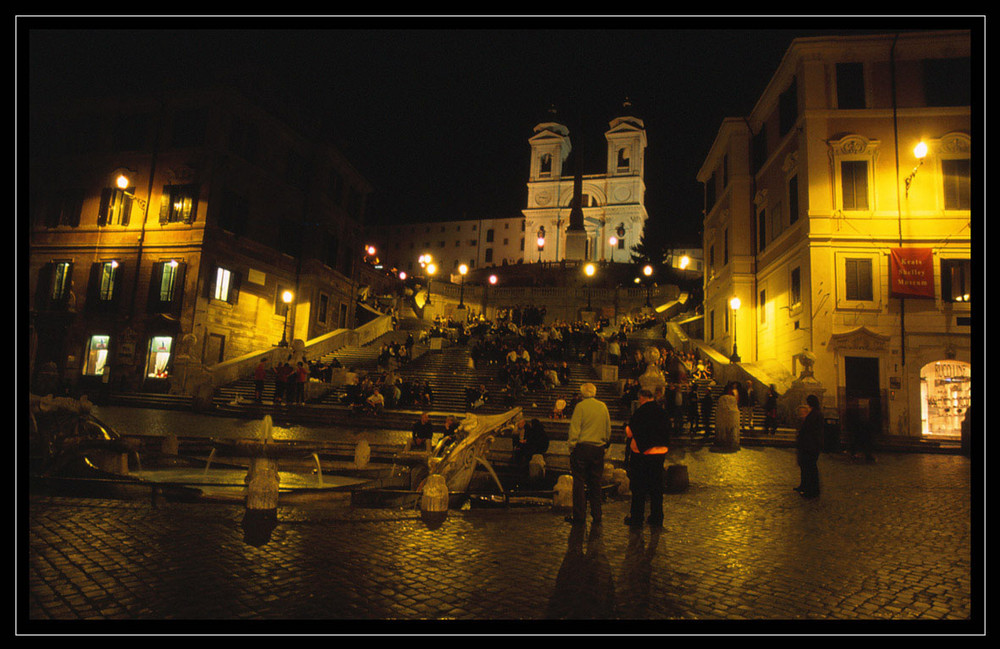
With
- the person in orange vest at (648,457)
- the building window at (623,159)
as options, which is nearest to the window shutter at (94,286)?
the person in orange vest at (648,457)

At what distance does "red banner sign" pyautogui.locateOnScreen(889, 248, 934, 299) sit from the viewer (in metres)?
20.1

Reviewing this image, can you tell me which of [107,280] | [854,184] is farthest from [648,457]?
[107,280]

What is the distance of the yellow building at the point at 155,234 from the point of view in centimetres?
2611

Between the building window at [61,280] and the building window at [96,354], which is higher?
the building window at [61,280]

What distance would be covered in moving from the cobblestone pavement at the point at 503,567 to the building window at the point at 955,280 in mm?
15851

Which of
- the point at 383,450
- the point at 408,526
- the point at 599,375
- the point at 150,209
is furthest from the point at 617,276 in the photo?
the point at 408,526

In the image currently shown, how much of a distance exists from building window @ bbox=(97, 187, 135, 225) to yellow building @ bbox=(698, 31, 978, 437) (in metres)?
28.2

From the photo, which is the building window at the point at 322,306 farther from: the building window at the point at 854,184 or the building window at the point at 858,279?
the building window at the point at 854,184

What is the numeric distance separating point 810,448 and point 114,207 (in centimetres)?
3073

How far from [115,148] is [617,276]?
45.6 m

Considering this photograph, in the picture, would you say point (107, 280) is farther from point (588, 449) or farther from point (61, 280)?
point (588, 449)

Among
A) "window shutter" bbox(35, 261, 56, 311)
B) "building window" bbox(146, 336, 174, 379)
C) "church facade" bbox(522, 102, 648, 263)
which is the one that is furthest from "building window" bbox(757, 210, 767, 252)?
"church facade" bbox(522, 102, 648, 263)

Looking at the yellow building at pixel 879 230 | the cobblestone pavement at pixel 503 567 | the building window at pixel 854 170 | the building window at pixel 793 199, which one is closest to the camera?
the cobblestone pavement at pixel 503 567

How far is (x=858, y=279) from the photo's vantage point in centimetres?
2105
